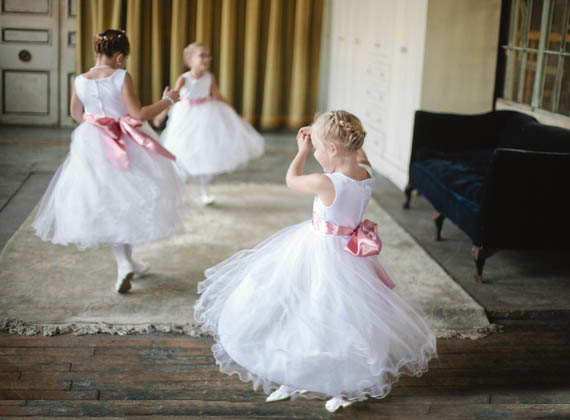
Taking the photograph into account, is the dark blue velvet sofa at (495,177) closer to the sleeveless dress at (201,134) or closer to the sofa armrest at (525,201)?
the sofa armrest at (525,201)

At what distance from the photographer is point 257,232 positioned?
4066 millimetres

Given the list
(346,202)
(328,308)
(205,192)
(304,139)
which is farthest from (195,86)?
(328,308)

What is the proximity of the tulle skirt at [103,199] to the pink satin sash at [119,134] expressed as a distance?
2 centimetres

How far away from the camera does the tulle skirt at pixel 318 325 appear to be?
2.11 m

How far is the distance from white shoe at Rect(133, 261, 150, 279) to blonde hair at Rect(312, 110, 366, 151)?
149 centimetres

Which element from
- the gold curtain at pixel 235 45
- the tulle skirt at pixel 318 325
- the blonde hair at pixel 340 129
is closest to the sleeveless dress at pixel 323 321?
the tulle skirt at pixel 318 325

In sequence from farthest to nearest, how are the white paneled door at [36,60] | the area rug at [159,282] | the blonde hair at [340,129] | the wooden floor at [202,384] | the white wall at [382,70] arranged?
the white paneled door at [36,60]
the white wall at [382,70]
the area rug at [159,282]
the wooden floor at [202,384]
the blonde hair at [340,129]

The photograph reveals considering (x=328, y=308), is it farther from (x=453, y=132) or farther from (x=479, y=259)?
(x=453, y=132)

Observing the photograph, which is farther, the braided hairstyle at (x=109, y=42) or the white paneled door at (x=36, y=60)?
the white paneled door at (x=36, y=60)

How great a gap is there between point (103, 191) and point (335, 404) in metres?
1.38

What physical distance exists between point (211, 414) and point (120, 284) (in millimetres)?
1097

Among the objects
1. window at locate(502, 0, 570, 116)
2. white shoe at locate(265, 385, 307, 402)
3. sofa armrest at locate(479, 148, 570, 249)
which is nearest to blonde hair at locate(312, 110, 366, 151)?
white shoe at locate(265, 385, 307, 402)

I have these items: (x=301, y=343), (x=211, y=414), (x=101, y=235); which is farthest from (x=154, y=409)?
(x=101, y=235)

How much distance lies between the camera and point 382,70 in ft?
18.9
